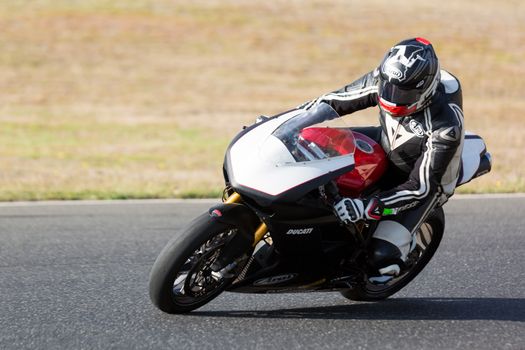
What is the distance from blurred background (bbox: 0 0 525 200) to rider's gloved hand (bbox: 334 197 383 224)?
507cm

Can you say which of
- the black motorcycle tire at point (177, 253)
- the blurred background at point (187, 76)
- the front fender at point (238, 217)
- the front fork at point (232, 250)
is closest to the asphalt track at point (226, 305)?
the black motorcycle tire at point (177, 253)

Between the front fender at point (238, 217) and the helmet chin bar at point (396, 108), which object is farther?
the helmet chin bar at point (396, 108)

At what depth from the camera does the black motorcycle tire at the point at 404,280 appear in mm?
5906

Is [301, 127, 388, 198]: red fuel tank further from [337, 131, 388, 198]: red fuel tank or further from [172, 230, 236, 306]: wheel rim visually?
[172, 230, 236, 306]: wheel rim

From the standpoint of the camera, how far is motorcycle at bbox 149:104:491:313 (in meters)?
5.04

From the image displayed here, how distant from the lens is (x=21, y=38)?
86.5 ft

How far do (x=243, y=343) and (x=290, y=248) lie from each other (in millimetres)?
636

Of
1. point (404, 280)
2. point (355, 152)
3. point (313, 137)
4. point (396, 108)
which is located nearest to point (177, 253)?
point (313, 137)

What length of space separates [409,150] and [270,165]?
1.08m

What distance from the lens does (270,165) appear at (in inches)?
200

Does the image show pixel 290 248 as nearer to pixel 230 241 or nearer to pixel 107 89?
pixel 230 241

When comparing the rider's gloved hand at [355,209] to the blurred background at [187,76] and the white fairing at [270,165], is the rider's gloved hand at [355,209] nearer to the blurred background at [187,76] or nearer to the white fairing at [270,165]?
the white fairing at [270,165]

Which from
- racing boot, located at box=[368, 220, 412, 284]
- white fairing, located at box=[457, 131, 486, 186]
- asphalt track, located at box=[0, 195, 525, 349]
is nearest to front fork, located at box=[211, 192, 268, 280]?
asphalt track, located at box=[0, 195, 525, 349]

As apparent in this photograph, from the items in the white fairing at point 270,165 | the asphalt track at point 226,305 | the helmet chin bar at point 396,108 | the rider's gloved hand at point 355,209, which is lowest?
the asphalt track at point 226,305
